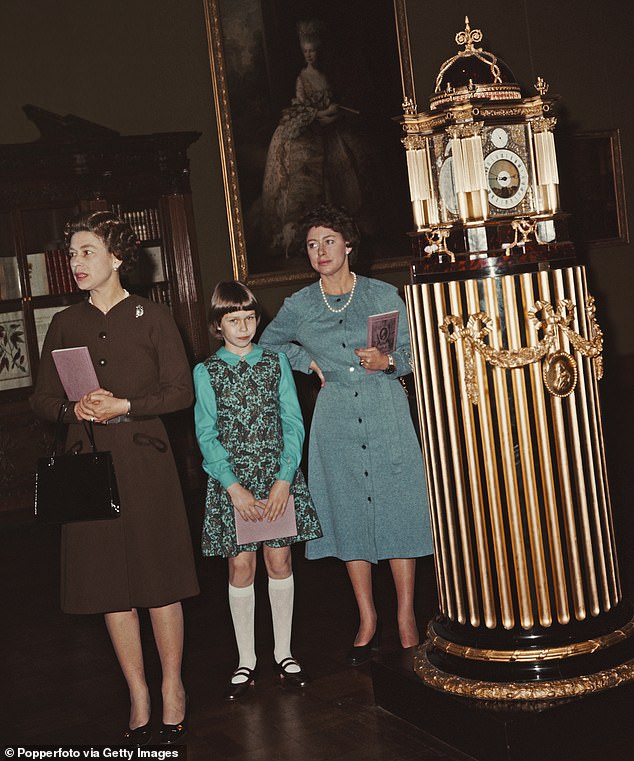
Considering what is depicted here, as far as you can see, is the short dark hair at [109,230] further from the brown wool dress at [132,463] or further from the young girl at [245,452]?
the young girl at [245,452]

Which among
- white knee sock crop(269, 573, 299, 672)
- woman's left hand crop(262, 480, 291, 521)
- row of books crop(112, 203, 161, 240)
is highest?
row of books crop(112, 203, 161, 240)

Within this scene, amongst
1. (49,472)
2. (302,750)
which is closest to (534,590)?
(302,750)

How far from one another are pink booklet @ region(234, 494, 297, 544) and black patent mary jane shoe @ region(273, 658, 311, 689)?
521mm

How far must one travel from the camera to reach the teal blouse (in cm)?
394

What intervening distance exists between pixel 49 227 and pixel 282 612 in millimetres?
4891

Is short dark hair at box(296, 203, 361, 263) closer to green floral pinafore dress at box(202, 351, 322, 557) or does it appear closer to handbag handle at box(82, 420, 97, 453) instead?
green floral pinafore dress at box(202, 351, 322, 557)

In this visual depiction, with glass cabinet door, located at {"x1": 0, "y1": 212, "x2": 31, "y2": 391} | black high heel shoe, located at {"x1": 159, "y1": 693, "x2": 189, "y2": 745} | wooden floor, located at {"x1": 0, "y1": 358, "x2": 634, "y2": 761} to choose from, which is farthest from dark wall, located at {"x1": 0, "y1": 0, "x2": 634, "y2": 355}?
black high heel shoe, located at {"x1": 159, "y1": 693, "x2": 189, "y2": 745}

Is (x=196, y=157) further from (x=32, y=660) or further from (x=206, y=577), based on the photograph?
(x=32, y=660)

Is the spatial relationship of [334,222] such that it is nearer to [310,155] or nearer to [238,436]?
[238,436]

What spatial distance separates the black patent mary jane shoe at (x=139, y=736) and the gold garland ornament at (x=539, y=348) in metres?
1.58

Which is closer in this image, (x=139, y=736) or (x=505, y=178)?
(x=505, y=178)

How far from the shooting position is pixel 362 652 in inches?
168

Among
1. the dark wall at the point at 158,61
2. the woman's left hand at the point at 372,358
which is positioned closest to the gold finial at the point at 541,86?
the woman's left hand at the point at 372,358

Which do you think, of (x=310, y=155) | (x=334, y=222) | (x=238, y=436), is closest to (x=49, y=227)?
(x=310, y=155)
